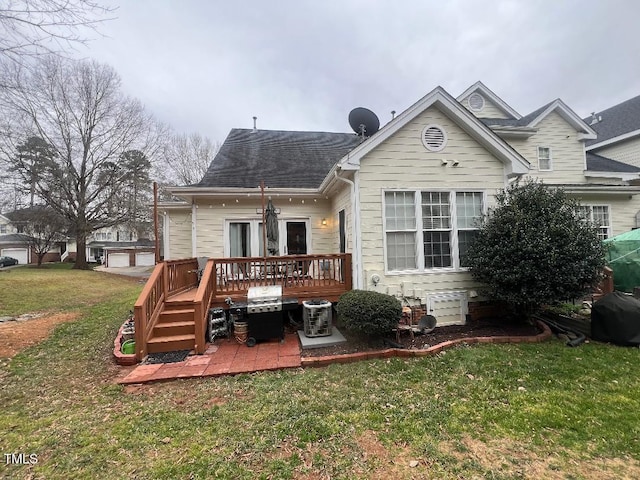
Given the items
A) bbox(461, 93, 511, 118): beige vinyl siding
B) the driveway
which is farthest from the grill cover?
the driveway

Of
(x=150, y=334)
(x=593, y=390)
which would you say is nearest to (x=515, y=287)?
(x=593, y=390)

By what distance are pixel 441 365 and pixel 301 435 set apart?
2.79m

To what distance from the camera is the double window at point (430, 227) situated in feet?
21.7

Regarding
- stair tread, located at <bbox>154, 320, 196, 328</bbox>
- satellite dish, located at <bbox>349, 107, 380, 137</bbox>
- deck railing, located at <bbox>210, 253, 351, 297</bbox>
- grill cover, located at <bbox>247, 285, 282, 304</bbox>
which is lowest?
Answer: stair tread, located at <bbox>154, 320, 196, 328</bbox>

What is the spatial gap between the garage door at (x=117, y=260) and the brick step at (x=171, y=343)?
35020mm

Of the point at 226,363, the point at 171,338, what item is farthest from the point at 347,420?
the point at 171,338

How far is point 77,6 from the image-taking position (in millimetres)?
4949

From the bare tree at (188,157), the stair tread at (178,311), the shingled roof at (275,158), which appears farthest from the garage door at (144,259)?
the stair tread at (178,311)

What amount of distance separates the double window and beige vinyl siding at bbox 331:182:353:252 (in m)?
0.90

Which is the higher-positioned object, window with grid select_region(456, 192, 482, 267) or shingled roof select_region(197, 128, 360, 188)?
shingled roof select_region(197, 128, 360, 188)

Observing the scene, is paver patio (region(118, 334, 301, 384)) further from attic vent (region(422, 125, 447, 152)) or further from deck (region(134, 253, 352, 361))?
attic vent (region(422, 125, 447, 152))

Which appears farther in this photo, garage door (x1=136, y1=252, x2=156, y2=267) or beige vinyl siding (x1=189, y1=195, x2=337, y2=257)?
garage door (x1=136, y1=252, x2=156, y2=267)

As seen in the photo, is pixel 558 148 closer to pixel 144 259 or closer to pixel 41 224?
pixel 41 224

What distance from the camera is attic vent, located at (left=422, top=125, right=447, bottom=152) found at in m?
6.66
